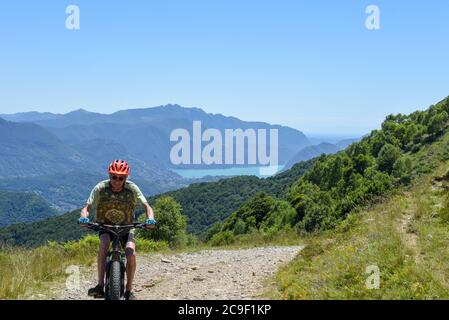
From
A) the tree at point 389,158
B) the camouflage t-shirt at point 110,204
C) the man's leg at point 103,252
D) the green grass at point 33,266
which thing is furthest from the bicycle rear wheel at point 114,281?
the tree at point 389,158

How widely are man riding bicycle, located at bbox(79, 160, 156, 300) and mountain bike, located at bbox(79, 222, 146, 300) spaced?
126mm

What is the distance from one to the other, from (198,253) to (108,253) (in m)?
8.03

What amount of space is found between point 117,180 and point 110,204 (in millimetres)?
396

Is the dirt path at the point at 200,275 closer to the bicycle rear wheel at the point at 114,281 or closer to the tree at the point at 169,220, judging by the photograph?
the bicycle rear wheel at the point at 114,281

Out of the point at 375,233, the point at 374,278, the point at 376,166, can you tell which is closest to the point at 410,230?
the point at 375,233

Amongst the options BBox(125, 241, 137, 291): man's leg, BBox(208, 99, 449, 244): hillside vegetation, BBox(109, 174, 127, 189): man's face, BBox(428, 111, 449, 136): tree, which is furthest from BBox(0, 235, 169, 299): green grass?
BBox(428, 111, 449, 136): tree

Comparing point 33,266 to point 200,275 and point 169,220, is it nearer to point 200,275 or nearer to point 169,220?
point 200,275

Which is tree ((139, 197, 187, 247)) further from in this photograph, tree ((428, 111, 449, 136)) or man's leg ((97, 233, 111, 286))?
tree ((428, 111, 449, 136))

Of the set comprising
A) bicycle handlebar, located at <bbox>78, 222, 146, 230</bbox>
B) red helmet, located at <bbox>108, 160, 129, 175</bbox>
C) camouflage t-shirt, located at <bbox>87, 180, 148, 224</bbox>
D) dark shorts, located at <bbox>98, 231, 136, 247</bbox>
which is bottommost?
dark shorts, located at <bbox>98, 231, 136, 247</bbox>

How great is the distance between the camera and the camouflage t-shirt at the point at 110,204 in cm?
727

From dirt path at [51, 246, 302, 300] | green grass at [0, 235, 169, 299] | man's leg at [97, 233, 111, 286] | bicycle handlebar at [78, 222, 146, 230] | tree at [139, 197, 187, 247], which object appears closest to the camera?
bicycle handlebar at [78, 222, 146, 230]

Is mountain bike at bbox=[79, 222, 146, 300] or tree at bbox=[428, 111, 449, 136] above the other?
tree at bbox=[428, 111, 449, 136]

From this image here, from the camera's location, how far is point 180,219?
32094 millimetres

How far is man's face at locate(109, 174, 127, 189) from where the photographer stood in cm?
725
